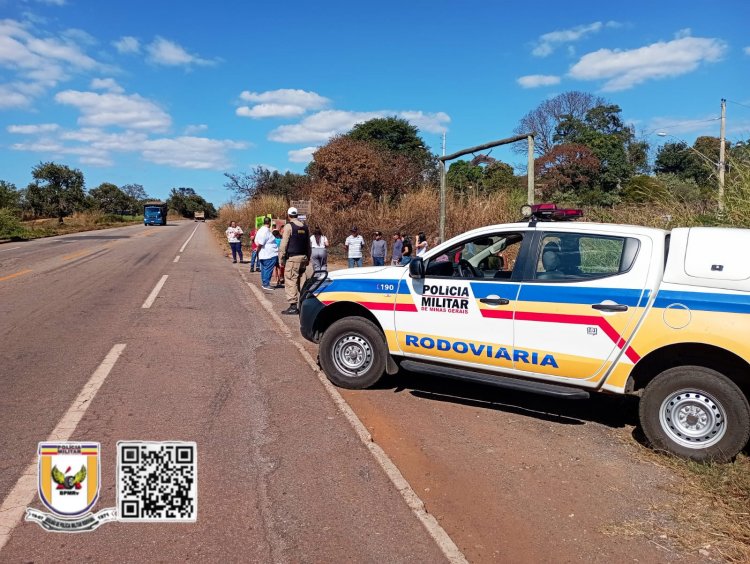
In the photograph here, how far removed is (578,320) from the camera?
4793mm

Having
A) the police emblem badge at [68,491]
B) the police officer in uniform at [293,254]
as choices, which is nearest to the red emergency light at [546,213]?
the police emblem badge at [68,491]

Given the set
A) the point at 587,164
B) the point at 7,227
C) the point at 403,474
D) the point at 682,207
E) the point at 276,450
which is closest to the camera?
the point at 403,474

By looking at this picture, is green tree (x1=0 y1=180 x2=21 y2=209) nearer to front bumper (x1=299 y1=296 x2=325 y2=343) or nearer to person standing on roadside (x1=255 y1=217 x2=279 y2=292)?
person standing on roadside (x1=255 y1=217 x2=279 y2=292)

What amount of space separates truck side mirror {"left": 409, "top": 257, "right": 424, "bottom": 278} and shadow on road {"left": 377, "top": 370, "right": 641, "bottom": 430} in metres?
1.34

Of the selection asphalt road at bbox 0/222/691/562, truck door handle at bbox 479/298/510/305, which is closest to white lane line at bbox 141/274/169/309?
asphalt road at bbox 0/222/691/562

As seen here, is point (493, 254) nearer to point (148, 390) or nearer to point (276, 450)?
point (276, 450)

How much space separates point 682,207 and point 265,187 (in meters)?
40.3

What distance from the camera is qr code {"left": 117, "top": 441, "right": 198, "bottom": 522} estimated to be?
3445mm

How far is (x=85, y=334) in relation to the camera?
8148mm

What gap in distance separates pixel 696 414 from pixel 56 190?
6462 centimetres

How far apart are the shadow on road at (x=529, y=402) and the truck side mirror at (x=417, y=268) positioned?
1337 mm

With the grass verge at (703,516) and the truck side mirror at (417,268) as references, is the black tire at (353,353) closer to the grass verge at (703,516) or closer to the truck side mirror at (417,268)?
the truck side mirror at (417,268)

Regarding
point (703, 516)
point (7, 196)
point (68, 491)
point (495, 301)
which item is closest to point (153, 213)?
point (7, 196)

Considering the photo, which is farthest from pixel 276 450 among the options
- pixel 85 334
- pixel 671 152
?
pixel 671 152
